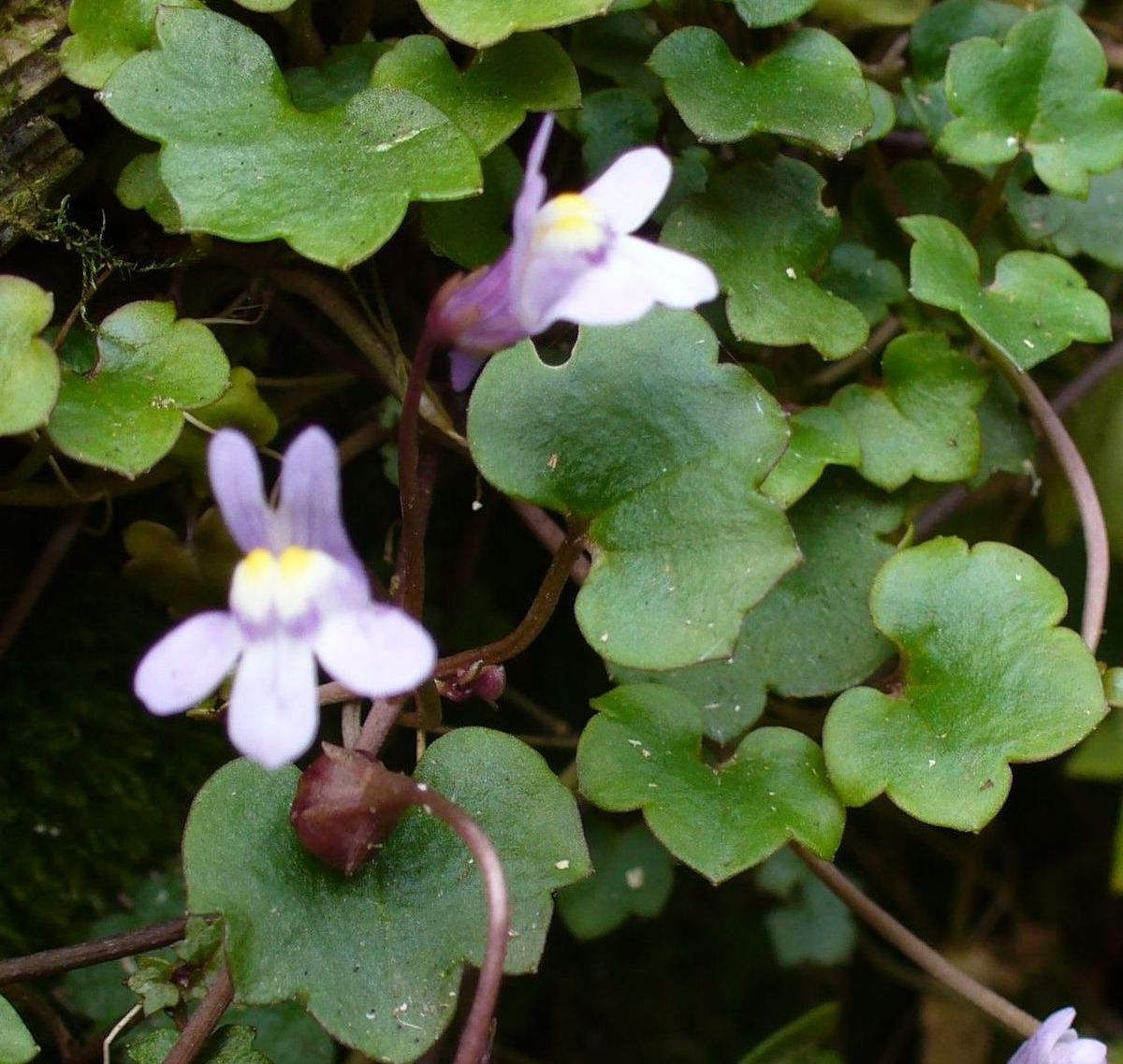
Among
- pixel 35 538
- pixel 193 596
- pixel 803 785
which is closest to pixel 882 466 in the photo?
pixel 803 785

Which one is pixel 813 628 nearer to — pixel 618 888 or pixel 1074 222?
pixel 618 888

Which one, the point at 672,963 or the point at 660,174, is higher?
the point at 660,174

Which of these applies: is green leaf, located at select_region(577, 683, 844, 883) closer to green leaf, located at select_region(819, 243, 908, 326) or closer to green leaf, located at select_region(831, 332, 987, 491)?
green leaf, located at select_region(831, 332, 987, 491)

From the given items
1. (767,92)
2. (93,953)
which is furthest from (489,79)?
(93,953)

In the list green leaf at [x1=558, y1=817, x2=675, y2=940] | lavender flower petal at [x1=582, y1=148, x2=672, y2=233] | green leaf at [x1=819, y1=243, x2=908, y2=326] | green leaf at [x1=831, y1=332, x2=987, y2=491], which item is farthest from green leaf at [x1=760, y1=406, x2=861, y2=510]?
green leaf at [x1=558, y1=817, x2=675, y2=940]

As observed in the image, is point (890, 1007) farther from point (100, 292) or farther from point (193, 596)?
point (100, 292)

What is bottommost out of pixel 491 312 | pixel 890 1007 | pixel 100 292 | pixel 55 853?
pixel 890 1007
